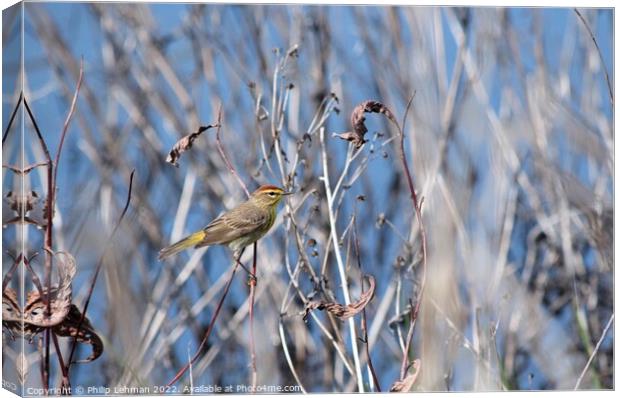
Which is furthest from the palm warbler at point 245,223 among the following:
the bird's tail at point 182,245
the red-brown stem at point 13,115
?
the red-brown stem at point 13,115

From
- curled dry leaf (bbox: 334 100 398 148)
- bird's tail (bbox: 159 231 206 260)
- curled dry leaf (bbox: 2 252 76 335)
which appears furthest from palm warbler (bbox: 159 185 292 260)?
curled dry leaf (bbox: 2 252 76 335)

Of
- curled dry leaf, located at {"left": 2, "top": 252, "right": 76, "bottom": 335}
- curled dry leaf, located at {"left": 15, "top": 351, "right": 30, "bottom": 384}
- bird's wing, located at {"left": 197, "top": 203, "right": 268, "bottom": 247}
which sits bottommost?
curled dry leaf, located at {"left": 15, "top": 351, "right": 30, "bottom": 384}

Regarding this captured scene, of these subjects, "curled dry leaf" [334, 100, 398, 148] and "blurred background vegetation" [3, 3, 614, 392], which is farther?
"blurred background vegetation" [3, 3, 614, 392]

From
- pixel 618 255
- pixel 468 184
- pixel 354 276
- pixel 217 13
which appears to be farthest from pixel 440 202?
pixel 217 13

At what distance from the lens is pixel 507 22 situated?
120 inches

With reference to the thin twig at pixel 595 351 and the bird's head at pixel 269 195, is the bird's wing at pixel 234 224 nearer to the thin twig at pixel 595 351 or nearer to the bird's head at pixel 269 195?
the bird's head at pixel 269 195

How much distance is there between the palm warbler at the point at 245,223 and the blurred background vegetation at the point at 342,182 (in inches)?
2.3

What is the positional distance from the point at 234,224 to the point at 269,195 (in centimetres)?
16

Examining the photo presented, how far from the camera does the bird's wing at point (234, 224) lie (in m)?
2.80

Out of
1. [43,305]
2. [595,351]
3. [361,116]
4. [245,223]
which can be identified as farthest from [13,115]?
[595,351]

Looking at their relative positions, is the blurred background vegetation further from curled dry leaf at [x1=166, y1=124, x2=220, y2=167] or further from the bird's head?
curled dry leaf at [x1=166, y1=124, x2=220, y2=167]

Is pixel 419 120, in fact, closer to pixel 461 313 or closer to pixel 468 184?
pixel 468 184

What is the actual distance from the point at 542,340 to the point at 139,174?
1313mm

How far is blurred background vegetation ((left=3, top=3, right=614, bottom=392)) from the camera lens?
2.87 m
